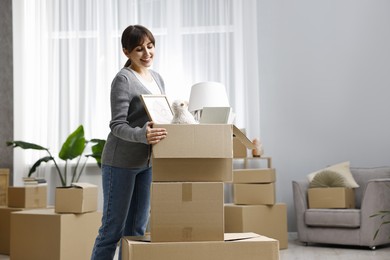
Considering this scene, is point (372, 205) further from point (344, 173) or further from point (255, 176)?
point (255, 176)

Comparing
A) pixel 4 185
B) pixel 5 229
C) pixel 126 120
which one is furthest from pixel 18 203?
pixel 126 120

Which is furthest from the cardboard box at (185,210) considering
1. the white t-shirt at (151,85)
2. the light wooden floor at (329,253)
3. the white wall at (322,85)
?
the white wall at (322,85)

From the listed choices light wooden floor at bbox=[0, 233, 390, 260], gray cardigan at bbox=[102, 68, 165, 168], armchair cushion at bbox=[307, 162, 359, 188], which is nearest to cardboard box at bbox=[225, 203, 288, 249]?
light wooden floor at bbox=[0, 233, 390, 260]

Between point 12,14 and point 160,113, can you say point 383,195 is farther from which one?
point 12,14

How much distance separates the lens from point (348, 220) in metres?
4.99

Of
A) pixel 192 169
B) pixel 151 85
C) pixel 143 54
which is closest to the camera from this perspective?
pixel 192 169

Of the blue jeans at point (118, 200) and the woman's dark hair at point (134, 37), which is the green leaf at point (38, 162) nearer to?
the blue jeans at point (118, 200)

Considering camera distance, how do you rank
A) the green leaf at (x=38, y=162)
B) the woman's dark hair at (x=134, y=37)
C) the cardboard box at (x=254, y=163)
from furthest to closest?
the cardboard box at (x=254, y=163), the green leaf at (x=38, y=162), the woman's dark hair at (x=134, y=37)

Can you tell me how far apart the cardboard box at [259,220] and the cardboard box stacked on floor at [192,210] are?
104 inches

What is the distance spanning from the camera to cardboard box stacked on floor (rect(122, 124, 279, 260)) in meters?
2.27

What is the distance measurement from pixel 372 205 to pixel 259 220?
91 centimetres

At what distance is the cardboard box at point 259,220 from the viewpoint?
4957mm

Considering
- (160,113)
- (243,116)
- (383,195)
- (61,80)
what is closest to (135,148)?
(160,113)

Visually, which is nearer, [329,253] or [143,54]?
[143,54]
